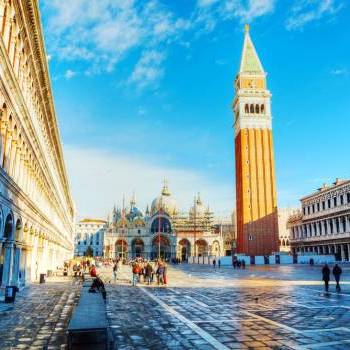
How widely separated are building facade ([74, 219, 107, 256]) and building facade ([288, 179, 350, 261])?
68.9m

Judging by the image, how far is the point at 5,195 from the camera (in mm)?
14305

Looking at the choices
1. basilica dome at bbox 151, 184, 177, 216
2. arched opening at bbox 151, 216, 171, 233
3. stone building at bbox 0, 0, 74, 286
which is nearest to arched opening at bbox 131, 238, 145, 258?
arched opening at bbox 151, 216, 171, 233

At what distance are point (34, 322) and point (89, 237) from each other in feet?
399

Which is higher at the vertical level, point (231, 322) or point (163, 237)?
point (163, 237)

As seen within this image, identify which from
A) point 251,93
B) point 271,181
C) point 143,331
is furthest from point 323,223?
point 143,331

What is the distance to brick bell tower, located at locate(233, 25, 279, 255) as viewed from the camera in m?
70.1

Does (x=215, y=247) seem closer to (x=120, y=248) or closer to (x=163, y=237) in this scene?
(x=163, y=237)

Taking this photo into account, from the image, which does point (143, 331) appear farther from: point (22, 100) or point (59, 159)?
point (59, 159)

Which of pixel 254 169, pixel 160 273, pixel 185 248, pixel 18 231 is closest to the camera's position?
pixel 18 231

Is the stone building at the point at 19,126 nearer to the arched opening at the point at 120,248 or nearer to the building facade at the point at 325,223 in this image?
the building facade at the point at 325,223

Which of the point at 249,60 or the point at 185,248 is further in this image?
the point at 185,248

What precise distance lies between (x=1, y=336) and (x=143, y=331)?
318cm

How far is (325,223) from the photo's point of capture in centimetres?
6488

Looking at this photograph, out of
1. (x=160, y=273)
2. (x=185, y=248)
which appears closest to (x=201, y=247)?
(x=185, y=248)
